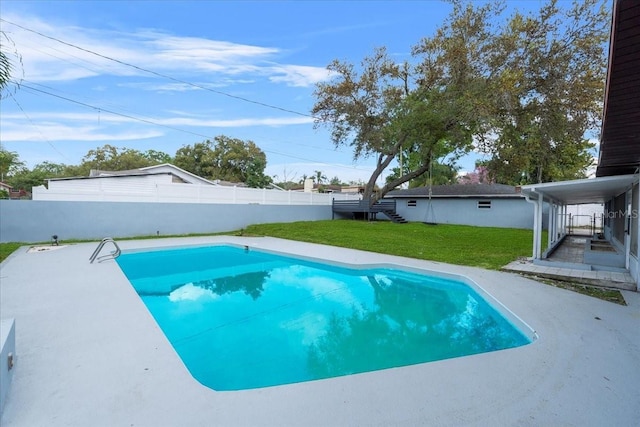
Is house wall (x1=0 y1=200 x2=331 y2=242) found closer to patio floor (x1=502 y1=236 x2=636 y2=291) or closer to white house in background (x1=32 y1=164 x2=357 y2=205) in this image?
Answer: white house in background (x1=32 y1=164 x2=357 y2=205)

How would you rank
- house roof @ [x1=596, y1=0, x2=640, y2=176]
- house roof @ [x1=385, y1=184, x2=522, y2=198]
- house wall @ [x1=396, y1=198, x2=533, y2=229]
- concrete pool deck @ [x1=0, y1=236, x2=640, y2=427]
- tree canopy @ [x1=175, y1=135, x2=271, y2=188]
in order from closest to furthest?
house roof @ [x1=596, y1=0, x2=640, y2=176]
concrete pool deck @ [x1=0, y1=236, x2=640, y2=427]
house wall @ [x1=396, y1=198, x2=533, y2=229]
house roof @ [x1=385, y1=184, x2=522, y2=198]
tree canopy @ [x1=175, y1=135, x2=271, y2=188]

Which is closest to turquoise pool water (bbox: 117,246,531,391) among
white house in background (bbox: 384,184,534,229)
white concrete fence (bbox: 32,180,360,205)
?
white concrete fence (bbox: 32,180,360,205)

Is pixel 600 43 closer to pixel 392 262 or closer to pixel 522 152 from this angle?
pixel 522 152

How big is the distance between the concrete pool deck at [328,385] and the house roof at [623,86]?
240cm

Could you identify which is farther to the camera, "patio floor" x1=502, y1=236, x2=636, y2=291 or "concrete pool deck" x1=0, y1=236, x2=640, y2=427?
"patio floor" x1=502, y1=236, x2=636, y2=291

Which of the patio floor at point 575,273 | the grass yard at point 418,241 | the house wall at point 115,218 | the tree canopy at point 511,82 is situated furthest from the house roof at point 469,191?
the patio floor at point 575,273

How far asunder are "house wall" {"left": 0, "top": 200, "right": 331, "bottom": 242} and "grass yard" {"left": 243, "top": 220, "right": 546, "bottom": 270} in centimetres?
121

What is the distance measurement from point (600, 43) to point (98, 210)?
18.0 m

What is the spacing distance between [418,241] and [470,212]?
8743 millimetres

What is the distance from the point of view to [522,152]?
11.5m

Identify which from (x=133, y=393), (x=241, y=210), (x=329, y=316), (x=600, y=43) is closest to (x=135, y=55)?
(x=241, y=210)

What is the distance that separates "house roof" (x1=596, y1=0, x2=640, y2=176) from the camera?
6.29 ft

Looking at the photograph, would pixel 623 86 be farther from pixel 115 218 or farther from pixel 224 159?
pixel 224 159

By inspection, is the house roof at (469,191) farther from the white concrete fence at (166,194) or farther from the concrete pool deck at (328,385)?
the concrete pool deck at (328,385)
